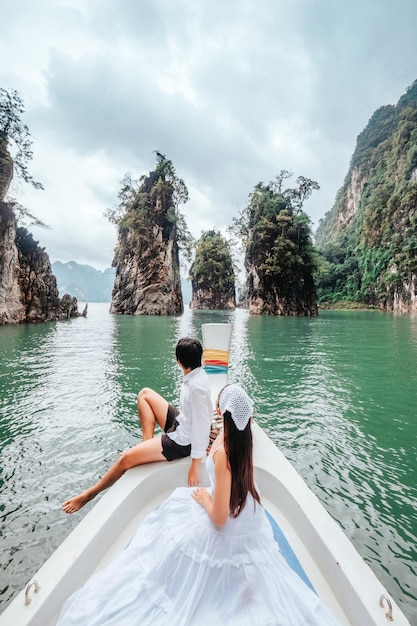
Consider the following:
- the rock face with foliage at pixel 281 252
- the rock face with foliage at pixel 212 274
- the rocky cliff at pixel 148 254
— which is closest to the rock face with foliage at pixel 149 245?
the rocky cliff at pixel 148 254

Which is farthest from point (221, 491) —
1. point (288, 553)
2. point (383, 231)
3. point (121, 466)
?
point (383, 231)

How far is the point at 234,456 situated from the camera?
126cm

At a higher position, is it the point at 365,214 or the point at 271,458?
the point at 365,214

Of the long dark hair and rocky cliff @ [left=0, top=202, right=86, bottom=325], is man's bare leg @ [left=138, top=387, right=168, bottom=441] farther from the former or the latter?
rocky cliff @ [left=0, top=202, right=86, bottom=325]

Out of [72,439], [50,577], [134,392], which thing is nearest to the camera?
[50,577]

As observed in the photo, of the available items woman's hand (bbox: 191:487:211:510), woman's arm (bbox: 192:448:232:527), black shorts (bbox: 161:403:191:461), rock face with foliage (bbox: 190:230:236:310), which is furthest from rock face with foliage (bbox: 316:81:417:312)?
woman's arm (bbox: 192:448:232:527)

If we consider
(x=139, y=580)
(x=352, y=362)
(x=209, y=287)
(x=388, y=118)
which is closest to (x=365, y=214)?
(x=209, y=287)

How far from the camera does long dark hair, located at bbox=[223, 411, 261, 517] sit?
1.25 metres

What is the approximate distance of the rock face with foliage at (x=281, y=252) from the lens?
31.5 meters

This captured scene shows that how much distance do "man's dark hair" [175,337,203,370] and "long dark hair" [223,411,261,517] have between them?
83 cm

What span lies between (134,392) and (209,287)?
48655 millimetres

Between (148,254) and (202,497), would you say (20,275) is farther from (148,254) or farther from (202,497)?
(202,497)

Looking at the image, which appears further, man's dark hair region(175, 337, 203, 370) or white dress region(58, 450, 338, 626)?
man's dark hair region(175, 337, 203, 370)

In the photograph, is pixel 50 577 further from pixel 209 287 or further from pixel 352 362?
pixel 209 287
